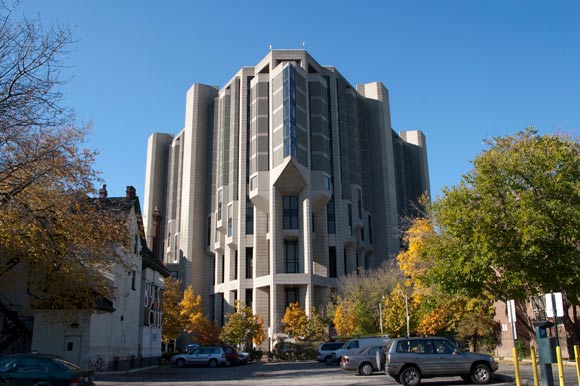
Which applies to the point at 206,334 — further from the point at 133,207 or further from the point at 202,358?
the point at 133,207

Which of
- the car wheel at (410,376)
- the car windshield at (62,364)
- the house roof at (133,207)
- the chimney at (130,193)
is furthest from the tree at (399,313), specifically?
the car windshield at (62,364)

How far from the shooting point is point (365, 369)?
2808 cm

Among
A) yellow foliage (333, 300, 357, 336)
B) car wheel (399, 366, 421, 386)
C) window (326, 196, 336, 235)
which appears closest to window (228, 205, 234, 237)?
window (326, 196, 336, 235)

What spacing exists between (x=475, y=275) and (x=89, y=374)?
53.8 feet

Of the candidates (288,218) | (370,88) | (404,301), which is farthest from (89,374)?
(370,88)

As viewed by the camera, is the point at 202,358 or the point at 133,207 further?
the point at 202,358

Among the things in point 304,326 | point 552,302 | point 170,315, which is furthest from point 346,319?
point 552,302

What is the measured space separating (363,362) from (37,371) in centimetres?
1716

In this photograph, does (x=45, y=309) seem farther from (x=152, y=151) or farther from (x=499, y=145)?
(x=152, y=151)

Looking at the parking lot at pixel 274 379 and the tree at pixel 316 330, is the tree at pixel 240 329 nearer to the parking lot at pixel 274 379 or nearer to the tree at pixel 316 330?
the tree at pixel 316 330

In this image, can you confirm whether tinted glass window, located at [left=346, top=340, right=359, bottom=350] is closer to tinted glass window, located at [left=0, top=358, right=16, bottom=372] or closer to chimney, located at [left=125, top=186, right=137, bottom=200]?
chimney, located at [left=125, top=186, right=137, bottom=200]

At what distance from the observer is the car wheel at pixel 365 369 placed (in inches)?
1104

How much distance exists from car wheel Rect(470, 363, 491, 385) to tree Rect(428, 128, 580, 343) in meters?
4.73

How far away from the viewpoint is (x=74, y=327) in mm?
27078
